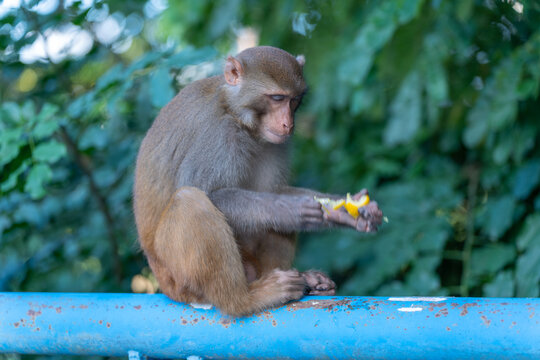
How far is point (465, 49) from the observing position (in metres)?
3.58

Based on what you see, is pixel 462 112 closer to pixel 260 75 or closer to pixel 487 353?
pixel 260 75

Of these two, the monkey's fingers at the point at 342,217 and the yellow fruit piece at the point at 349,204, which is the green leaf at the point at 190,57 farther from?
the monkey's fingers at the point at 342,217

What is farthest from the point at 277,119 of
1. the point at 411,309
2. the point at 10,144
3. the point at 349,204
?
the point at 10,144

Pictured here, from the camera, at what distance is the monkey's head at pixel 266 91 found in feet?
9.71

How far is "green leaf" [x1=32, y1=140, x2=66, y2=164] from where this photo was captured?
121 inches

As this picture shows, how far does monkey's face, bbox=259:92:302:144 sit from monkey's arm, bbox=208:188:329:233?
14.9 inches

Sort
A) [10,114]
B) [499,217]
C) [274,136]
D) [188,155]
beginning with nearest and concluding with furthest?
1. [188,155]
2. [274,136]
3. [10,114]
4. [499,217]

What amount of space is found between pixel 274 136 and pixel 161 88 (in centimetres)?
70

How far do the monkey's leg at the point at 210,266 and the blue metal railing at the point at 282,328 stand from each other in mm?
117

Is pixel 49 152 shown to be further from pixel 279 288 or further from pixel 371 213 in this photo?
pixel 371 213

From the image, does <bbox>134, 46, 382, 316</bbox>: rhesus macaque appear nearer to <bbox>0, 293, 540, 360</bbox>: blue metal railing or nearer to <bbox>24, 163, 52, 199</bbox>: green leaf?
<bbox>0, 293, 540, 360</bbox>: blue metal railing

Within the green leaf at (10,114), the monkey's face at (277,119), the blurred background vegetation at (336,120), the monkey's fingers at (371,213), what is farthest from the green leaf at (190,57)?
the monkey's fingers at (371,213)

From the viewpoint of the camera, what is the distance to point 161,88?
3164 mm

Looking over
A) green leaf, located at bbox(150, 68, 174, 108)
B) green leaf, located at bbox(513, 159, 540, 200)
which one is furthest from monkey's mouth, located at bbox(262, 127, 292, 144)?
green leaf, located at bbox(513, 159, 540, 200)
